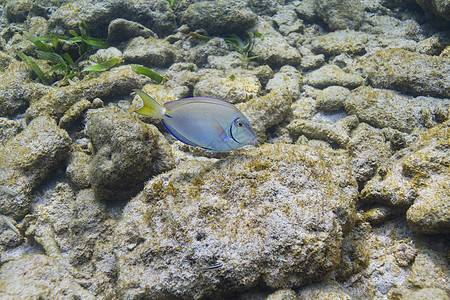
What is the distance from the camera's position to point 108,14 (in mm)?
4863

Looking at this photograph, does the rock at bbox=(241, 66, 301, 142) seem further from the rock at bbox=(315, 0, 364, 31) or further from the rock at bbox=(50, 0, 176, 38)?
the rock at bbox=(50, 0, 176, 38)

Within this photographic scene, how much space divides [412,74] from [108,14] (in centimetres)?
557

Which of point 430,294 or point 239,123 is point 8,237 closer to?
point 239,123

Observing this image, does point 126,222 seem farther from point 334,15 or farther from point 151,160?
point 334,15

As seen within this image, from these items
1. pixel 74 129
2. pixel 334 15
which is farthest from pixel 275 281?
pixel 334 15

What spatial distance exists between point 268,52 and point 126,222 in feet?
12.4

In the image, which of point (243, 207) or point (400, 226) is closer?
point (243, 207)

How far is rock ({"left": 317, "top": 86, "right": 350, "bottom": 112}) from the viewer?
3514 mm

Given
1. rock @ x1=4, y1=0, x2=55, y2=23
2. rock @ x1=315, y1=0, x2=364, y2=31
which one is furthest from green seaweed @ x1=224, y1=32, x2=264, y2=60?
rock @ x1=4, y1=0, x2=55, y2=23

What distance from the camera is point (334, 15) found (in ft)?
17.1

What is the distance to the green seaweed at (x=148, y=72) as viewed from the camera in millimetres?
3719

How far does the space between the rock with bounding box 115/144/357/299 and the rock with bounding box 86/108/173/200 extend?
343 millimetres

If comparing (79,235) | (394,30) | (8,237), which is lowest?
(8,237)

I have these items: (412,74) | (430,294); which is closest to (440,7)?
(412,74)
